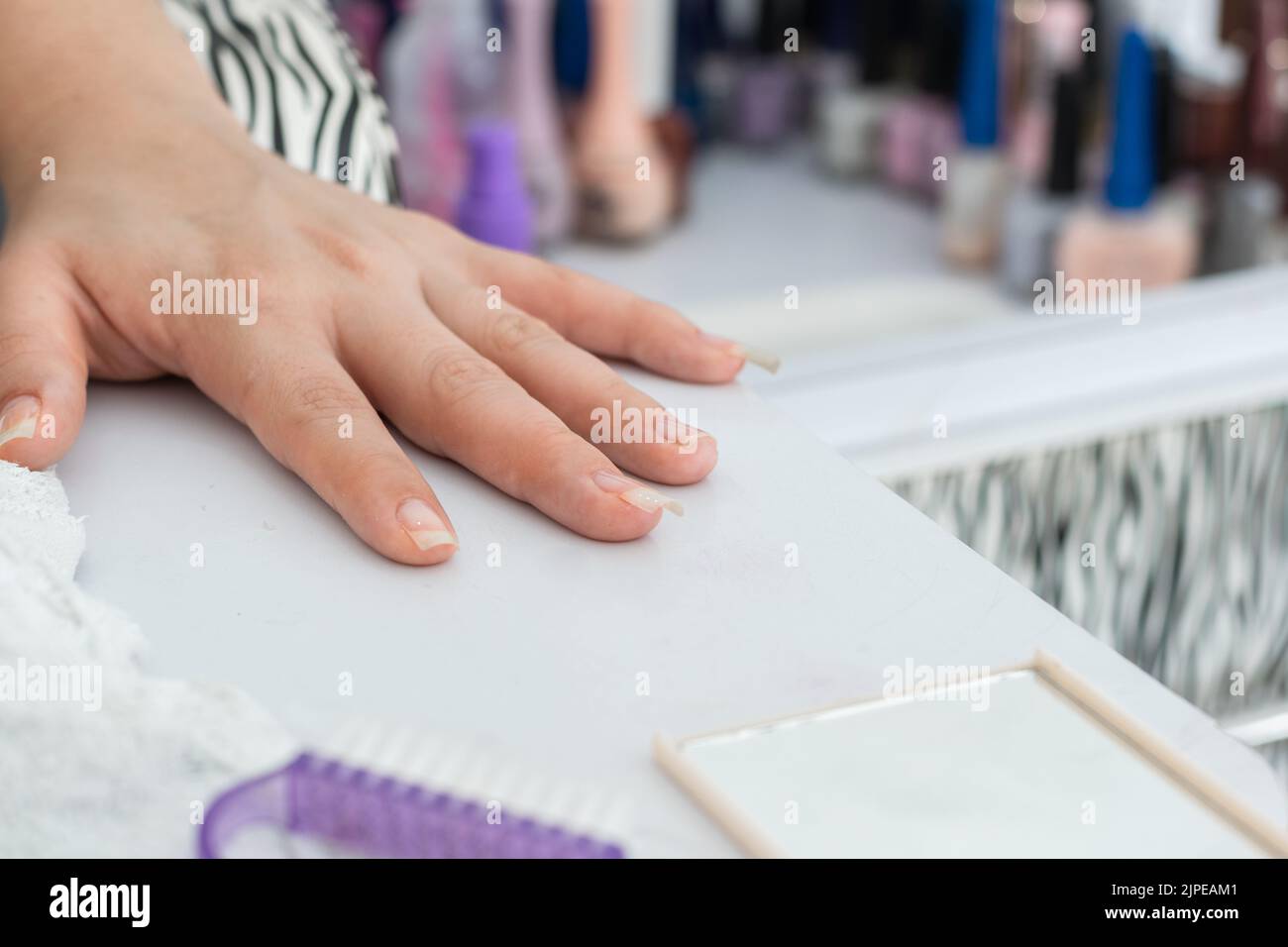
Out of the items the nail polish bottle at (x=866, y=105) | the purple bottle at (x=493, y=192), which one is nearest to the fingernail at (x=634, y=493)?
the purple bottle at (x=493, y=192)

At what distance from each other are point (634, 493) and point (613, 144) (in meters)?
0.77

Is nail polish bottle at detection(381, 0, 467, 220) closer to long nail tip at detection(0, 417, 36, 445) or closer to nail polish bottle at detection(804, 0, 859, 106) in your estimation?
Answer: nail polish bottle at detection(804, 0, 859, 106)

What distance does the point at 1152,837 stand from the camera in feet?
1.07

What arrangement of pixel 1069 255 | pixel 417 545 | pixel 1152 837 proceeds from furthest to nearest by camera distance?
pixel 1069 255 → pixel 417 545 → pixel 1152 837

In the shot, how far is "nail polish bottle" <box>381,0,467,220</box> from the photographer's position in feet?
3.61

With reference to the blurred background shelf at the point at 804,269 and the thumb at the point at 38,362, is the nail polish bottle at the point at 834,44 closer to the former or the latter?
the blurred background shelf at the point at 804,269

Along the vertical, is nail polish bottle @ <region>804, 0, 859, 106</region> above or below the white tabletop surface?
above

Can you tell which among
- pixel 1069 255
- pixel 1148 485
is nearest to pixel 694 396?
pixel 1148 485

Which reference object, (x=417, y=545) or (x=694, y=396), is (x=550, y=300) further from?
(x=417, y=545)

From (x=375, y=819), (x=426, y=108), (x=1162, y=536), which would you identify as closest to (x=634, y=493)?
(x=375, y=819)

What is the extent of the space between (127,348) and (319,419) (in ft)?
0.36

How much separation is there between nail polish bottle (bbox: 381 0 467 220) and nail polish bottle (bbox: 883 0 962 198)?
0.40 meters

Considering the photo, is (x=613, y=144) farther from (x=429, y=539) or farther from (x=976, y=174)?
(x=429, y=539)

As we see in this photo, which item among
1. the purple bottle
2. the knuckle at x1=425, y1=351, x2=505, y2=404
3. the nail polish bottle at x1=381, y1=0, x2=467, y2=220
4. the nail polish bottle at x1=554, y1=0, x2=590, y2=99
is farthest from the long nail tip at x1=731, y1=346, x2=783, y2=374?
the nail polish bottle at x1=554, y1=0, x2=590, y2=99
